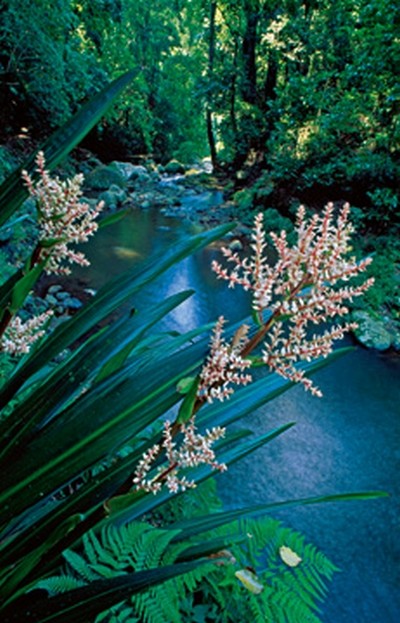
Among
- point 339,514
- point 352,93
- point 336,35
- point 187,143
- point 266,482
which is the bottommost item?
point 339,514

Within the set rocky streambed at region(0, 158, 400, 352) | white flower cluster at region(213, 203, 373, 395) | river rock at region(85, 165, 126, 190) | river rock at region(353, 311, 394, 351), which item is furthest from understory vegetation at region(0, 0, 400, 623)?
river rock at region(85, 165, 126, 190)

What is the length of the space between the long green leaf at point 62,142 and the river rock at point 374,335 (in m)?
5.11

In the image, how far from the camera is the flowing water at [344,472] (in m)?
2.62

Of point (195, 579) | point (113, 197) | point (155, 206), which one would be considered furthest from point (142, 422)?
point (155, 206)

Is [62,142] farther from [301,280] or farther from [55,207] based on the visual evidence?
[301,280]

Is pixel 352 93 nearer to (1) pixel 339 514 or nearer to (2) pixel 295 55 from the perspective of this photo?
(2) pixel 295 55

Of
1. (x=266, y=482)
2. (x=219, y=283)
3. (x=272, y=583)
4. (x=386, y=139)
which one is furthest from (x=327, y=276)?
(x=386, y=139)

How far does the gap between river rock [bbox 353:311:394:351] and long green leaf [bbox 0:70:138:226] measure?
511cm

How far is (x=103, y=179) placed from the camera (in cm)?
1338

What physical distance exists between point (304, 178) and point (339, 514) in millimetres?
8210

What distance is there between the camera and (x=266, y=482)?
3320 mm

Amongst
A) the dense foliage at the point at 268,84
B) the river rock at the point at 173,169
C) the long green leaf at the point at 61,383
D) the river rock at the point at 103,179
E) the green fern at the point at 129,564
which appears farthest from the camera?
the river rock at the point at 173,169

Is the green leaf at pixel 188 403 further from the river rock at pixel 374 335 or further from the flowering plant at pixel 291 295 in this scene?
the river rock at pixel 374 335

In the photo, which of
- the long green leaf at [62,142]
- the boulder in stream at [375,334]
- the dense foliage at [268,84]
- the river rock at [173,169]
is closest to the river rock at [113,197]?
the dense foliage at [268,84]
